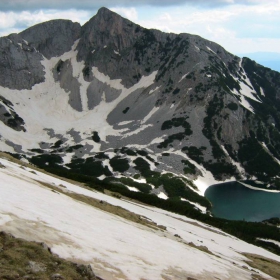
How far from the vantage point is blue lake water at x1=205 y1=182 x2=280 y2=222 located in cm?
11194

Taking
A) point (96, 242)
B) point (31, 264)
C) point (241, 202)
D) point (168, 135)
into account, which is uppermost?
point (168, 135)

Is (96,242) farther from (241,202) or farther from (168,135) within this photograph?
(168,135)

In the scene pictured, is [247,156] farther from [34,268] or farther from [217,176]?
[34,268]

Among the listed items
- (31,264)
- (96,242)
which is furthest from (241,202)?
(31,264)

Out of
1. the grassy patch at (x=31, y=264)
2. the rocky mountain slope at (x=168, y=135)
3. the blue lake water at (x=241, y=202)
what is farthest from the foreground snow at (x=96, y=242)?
the rocky mountain slope at (x=168, y=135)

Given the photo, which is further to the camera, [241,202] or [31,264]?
[241,202]

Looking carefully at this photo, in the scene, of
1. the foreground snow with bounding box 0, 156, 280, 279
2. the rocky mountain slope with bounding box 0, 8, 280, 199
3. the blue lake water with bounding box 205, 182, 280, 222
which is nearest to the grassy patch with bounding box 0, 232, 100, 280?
the foreground snow with bounding box 0, 156, 280, 279

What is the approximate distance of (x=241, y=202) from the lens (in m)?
123

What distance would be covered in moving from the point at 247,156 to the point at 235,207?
158 feet

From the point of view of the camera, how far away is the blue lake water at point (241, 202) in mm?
111938

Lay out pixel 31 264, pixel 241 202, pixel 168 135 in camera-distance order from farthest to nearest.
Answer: pixel 168 135
pixel 241 202
pixel 31 264

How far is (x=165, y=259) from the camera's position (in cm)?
2136

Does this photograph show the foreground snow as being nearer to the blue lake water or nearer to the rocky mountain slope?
the blue lake water

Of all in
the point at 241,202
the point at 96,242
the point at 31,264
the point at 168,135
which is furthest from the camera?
the point at 168,135
